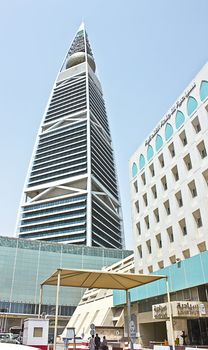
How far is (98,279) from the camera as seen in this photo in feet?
69.3

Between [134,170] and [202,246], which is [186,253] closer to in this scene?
[202,246]

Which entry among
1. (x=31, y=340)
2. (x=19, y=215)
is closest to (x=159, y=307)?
(x=31, y=340)

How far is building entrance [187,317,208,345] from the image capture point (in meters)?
25.4

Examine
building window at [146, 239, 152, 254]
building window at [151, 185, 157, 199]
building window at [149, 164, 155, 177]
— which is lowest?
building window at [146, 239, 152, 254]

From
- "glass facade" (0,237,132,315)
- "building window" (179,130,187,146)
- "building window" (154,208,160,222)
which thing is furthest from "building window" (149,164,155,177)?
"glass facade" (0,237,132,315)

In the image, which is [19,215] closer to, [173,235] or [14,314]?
→ [14,314]

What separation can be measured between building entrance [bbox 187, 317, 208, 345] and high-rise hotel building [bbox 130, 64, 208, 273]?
525 cm

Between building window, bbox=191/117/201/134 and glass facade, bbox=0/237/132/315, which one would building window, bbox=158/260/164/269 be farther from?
glass facade, bbox=0/237/132/315

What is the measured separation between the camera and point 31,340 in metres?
16.2

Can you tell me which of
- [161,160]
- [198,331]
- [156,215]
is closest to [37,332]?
[198,331]

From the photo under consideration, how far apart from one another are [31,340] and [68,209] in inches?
4474

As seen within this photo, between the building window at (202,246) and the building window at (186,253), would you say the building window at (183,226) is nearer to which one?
the building window at (186,253)

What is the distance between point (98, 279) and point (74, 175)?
119590 mm

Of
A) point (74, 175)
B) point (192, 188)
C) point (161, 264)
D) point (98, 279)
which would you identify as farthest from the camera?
point (74, 175)
